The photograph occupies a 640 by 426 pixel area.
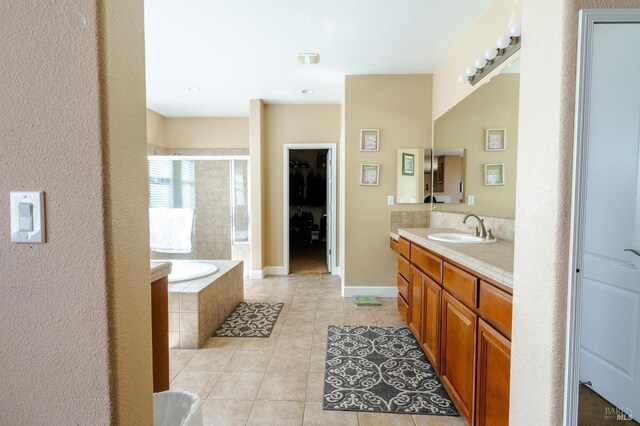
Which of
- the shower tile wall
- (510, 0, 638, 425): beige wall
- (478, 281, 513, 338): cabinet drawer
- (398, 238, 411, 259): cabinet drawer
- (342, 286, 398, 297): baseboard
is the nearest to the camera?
(510, 0, 638, 425): beige wall

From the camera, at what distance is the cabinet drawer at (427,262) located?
194 cm

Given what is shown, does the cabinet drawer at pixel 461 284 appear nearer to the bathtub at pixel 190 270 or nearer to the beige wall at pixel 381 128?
the beige wall at pixel 381 128

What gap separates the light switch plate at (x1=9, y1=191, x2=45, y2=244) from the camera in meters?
0.72

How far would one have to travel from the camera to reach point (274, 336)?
2691 millimetres

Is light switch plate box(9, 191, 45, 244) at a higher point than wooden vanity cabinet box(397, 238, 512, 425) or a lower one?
higher

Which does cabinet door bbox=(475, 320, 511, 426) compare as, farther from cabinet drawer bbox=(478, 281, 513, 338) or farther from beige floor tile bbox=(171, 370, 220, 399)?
beige floor tile bbox=(171, 370, 220, 399)

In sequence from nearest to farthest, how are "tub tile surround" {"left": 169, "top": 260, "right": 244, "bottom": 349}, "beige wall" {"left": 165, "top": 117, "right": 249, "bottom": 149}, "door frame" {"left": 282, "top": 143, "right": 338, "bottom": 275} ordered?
1. "tub tile surround" {"left": 169, "top": 260, "right": 244, "bottom": 349}
2. "door frame" {"left": 282, "top": 143, "right": 338, "bottom": 275}
3. "beige wall" {"left": 165, "top": 117, "right": 249, "bottom": 149}

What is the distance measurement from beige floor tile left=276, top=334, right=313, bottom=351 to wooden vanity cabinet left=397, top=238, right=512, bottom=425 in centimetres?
88

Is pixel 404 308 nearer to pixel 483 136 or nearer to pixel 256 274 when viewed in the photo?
pixel 483 136

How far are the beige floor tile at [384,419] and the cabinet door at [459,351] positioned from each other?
29 cm

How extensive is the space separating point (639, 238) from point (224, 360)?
7.83 feet

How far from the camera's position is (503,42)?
6.84 feet

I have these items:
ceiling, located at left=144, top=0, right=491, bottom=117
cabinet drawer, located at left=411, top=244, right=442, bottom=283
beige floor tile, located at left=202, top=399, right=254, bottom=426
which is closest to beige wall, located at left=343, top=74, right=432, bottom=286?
ceiling, located at left=144, top=0, right=491, bottom=117

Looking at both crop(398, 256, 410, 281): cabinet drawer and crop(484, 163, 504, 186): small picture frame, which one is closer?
crop(484, 163, 504, 186): small picture frame
